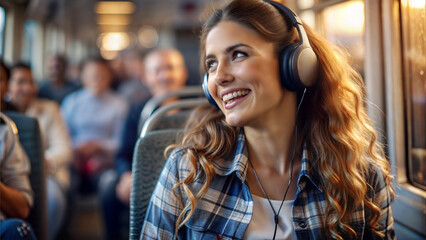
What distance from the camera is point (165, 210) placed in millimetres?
1190

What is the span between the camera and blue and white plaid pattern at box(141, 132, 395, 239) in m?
A: 1.15

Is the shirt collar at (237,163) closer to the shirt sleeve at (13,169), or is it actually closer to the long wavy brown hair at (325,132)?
the long wavy brown hair at (325,132)

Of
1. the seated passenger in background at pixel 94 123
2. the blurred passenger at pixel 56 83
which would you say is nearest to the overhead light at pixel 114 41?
the blurred passenger at pixel 56 83

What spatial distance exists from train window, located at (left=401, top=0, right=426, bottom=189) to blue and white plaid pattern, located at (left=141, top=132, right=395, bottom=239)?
38 centimetres

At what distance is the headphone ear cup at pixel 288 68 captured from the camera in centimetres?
115

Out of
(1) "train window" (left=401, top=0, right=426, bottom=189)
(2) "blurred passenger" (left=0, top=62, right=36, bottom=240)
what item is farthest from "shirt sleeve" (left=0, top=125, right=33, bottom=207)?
(1) "train window" (left=401, top=0, right=426, bottom=189)

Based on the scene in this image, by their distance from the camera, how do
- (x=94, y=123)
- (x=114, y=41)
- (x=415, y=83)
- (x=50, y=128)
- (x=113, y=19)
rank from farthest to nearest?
(x=114, y=41) < (x=113, y=19) < (x=94, y=123) < (x=50, y=128) < (x=415, y=83)

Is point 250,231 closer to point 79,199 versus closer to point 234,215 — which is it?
point 234,215

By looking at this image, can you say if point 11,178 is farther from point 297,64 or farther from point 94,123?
point 94,123

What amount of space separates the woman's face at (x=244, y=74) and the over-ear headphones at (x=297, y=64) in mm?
30

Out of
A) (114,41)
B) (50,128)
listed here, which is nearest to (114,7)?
(50,128)

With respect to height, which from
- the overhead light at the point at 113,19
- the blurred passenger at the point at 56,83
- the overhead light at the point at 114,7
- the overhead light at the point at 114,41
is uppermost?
the overhead light at the point at 114,7

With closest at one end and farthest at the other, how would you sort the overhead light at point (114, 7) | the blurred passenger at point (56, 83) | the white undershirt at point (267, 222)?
the white undershirt at point (267, 222) < the blurred passenger at point (56, 83) < the overhead light at point (114, 7)

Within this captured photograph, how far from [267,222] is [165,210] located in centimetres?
29
